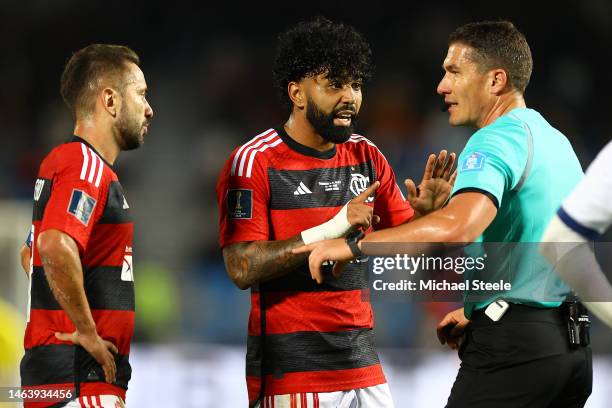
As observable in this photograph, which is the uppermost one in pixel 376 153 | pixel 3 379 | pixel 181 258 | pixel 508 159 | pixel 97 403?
pixel 181 258

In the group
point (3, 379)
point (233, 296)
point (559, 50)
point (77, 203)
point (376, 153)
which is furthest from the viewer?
point (559, 50)

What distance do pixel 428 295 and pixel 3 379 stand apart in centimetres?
263

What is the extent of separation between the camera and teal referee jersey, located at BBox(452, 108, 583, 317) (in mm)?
3242

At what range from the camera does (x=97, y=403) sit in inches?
137

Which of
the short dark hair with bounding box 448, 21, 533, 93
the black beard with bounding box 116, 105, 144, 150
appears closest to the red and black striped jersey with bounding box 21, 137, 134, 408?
the black beard with bounding box 116, 105, 144, 150

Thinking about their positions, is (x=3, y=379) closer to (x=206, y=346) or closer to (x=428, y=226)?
(x=206, y=346)

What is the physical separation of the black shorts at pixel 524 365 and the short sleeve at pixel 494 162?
480 millimetres

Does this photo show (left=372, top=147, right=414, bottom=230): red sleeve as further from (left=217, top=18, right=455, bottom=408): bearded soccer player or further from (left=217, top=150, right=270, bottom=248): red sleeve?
(left=217, top=150, right=270, bottom=248): red sleeve

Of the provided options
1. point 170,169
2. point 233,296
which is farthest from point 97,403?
point 170,169

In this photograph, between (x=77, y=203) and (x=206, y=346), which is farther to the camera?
(x=206, y=346)

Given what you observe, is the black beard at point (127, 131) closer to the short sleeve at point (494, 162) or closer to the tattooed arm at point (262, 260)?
the tattooed arm at point (262, 260)

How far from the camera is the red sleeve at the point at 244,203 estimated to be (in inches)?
149

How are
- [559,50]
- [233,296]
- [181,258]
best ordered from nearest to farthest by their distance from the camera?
[233,296] < [181,258] < [559,50]

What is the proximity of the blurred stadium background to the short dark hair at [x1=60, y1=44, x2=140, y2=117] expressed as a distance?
2.82 meters
